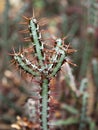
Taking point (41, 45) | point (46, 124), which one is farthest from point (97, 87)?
point (41, 45)

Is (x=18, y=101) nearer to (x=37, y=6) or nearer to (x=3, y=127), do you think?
(x=3, y=127)

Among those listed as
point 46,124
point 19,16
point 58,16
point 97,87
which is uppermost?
point 58,16

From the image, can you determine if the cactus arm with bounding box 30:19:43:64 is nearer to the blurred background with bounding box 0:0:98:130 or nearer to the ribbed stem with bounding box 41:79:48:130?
the ribbed stem with bounding box 41:79:48:130

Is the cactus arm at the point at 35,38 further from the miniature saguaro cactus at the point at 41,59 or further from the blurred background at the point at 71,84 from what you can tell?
the blurred background at the point at 71,84

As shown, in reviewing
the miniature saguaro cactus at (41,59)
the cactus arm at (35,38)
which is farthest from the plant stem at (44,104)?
the cactus arm at (35,38)

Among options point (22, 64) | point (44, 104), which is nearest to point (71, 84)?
point (44, 104)

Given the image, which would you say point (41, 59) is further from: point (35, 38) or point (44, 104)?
point (44, 104)

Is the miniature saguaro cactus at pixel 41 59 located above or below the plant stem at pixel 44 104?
above


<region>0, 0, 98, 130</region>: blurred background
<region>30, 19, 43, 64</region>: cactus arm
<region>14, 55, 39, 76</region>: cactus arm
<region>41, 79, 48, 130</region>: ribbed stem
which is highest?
<region>0, 0, 98, 130</region>: blurred background

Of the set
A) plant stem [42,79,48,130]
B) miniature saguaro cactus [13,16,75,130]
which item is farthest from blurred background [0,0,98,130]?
miniature saguaro cactus [13,16,75,130]

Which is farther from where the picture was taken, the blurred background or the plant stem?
the blurred background

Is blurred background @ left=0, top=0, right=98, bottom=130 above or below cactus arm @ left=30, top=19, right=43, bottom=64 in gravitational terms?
above
